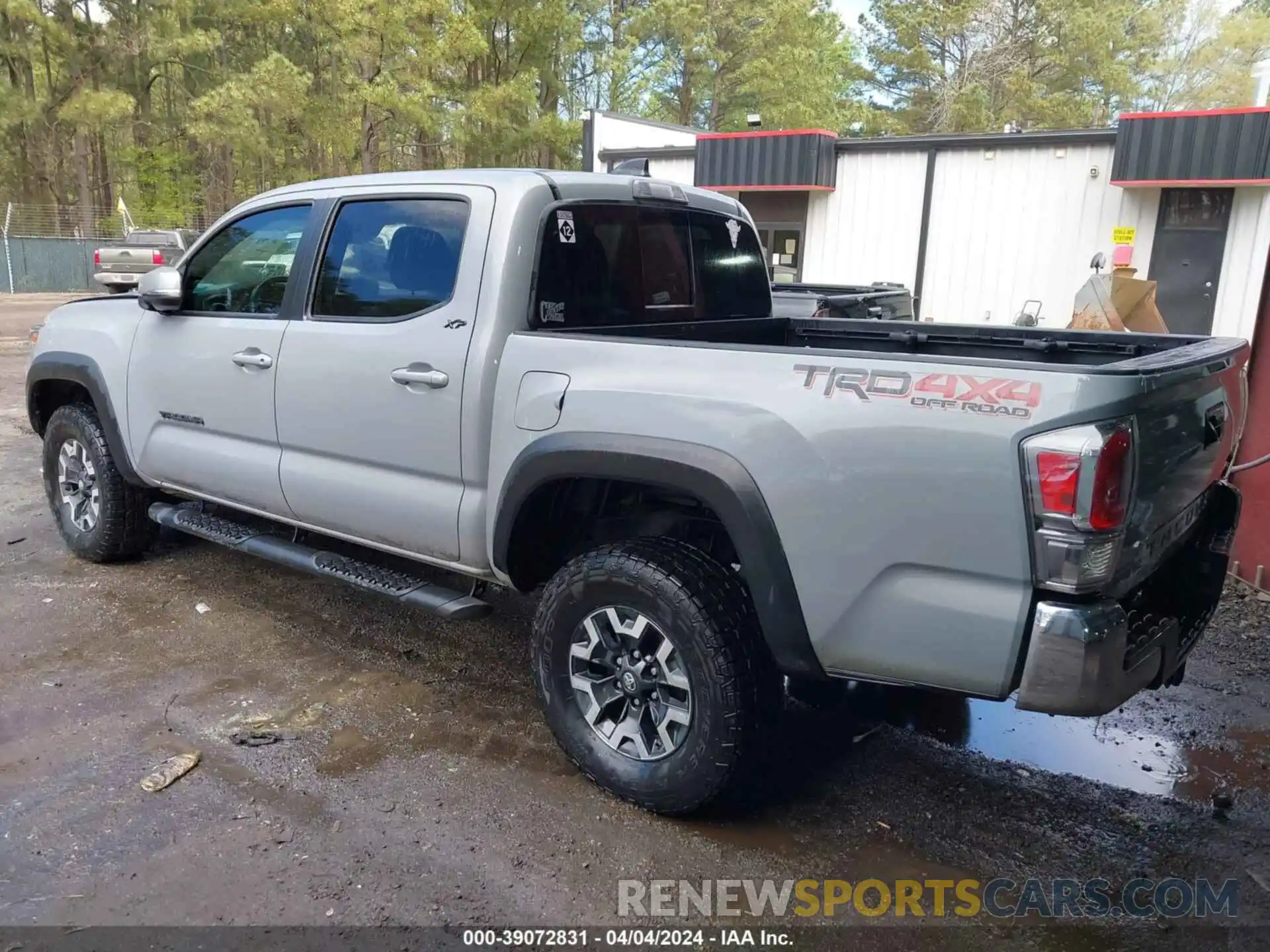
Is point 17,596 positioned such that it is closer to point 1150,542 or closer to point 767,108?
point 1150,542

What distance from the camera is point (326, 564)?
4.09 meters

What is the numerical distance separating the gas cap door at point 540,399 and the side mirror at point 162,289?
219 cm

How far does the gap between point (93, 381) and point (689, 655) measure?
3765 millimetres

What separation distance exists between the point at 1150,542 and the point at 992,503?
Answer: 1.96ft

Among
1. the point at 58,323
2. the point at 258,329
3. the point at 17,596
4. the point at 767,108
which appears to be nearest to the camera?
the point at 258,329

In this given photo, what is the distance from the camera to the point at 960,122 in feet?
118

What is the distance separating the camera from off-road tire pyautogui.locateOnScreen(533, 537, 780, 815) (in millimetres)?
2895

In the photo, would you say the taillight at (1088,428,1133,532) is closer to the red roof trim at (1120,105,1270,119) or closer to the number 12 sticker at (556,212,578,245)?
the number 12 sticker at (556,212,578,245)

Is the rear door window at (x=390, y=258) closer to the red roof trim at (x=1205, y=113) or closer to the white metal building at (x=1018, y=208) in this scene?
the white metal building at (x=1018, y=208)

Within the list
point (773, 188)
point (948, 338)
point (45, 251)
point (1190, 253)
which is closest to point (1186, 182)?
point (1190, 253)

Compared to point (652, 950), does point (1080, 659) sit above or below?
above

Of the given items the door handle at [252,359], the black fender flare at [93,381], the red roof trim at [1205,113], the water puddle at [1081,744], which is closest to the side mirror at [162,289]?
the door handle at [252,359]

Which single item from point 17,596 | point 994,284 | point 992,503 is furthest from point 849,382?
point 994,284

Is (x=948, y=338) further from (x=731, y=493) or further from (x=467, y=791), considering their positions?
(x=467, y=791)
